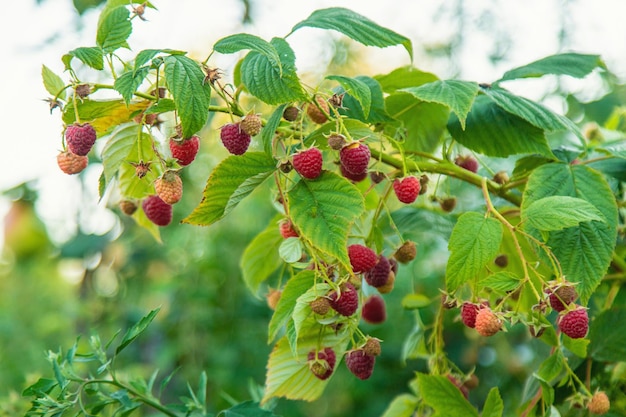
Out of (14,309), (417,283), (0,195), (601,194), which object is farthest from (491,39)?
(14,309)

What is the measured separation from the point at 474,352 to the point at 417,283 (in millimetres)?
213

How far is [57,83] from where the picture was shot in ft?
1.93

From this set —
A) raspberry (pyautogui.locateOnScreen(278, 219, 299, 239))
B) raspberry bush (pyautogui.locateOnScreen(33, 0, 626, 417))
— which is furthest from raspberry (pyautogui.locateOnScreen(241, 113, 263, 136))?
raspberry (pyautogui.locateOnScreen(278, 219, 299, 239))

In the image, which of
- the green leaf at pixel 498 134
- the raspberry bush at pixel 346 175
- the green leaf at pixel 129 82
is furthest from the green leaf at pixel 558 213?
the green leaf at pixel 129 82

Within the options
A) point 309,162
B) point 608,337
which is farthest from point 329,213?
point 608,337

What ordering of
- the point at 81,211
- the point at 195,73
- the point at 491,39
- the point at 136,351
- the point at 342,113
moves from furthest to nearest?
the point at 136,351, the point at 81,211, the point at 491,39, the point at 342,113, the point at 195,73

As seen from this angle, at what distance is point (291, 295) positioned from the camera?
2.02 feet

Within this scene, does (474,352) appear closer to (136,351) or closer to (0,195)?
(136,351)

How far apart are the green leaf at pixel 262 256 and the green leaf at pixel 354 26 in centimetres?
22

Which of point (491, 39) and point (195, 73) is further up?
point (195, 73)

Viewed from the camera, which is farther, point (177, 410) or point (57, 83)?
point (177, 410)

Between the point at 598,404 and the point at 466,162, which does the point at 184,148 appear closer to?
the point at 466,162

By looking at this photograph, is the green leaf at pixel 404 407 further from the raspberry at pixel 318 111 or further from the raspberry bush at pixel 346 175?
the raspberry at pixel 318 111

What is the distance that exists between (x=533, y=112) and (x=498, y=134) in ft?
0.13
